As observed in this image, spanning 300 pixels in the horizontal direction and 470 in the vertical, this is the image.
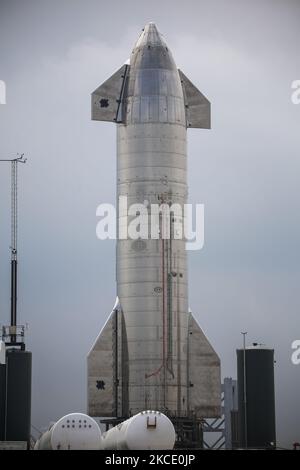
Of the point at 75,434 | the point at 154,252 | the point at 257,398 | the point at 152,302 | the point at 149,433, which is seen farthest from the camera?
the point at 257,398

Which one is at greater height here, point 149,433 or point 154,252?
point 154,252

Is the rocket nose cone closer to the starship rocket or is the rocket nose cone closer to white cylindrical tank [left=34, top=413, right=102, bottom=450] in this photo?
the starship rocket

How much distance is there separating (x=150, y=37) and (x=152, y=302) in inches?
545

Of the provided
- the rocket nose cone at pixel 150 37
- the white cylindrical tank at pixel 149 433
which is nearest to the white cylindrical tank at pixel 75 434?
the white cylindrical tank at pixel 149 433

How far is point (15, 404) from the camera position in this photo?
7088 cm

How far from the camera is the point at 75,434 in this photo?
56188mm

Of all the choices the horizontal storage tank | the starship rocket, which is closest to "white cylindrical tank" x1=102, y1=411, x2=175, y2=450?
the starship rocket

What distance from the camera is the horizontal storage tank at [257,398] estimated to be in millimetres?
71062

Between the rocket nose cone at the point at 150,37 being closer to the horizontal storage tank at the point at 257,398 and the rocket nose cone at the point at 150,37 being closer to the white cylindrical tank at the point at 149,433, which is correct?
the horizontal storage tank at the point at 257,398

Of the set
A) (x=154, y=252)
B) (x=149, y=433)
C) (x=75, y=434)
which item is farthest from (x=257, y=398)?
(x=75, y=434)

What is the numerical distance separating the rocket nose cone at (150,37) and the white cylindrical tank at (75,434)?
73.9 ft

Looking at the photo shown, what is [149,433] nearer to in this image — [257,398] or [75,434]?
[75,434]
